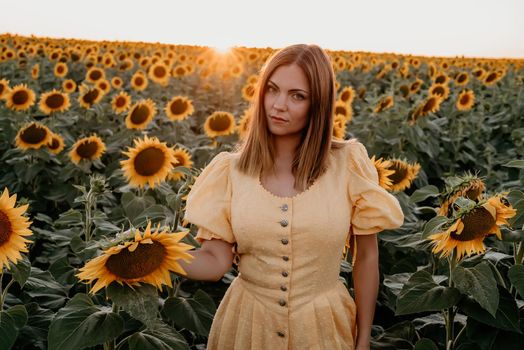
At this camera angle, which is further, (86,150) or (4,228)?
(86,150)

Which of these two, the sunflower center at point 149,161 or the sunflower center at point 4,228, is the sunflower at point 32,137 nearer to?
the sunflower center at point 149,161

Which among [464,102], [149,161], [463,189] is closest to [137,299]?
[463,189]

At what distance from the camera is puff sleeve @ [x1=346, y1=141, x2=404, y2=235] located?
2209 mm

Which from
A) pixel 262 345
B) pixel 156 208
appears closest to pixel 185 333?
pixel 156 208

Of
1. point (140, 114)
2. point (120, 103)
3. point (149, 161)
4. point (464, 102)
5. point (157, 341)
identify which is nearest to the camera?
point (157, 341)

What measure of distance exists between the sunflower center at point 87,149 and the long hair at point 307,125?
3079 mm

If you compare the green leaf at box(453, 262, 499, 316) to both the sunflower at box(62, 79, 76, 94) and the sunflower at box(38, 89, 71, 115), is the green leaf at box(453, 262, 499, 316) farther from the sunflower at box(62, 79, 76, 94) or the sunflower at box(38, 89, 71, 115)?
the sunflower at box(62, 79, 76, 94)

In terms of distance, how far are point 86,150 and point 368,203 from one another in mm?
3484

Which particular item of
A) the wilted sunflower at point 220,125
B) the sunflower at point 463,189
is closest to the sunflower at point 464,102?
the wilted sunflower at point 220,125

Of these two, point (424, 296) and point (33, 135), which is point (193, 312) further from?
point (33, 135)

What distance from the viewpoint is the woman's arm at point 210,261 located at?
7.07 ft

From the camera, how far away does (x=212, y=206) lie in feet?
7.39

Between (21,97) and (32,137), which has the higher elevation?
(21,97)

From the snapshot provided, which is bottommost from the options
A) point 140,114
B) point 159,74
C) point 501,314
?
point 501,314
